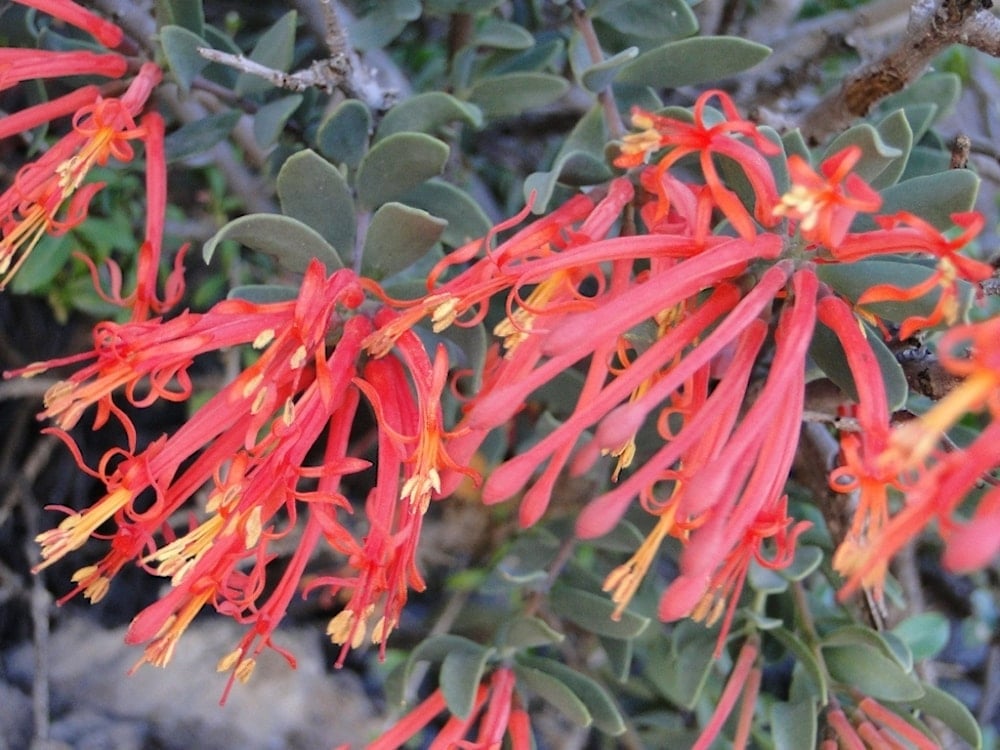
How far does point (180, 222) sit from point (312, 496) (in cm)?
53

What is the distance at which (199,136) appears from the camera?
680mm

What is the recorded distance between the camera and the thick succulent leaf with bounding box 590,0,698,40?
67cm

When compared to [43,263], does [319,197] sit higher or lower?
higher

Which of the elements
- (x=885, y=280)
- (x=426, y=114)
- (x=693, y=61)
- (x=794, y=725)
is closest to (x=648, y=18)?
(x=693, y=61)

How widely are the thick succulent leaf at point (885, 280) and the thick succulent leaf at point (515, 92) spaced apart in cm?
26

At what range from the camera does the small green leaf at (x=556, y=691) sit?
2.22ft

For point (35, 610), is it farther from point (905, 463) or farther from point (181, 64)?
point (905, 463)

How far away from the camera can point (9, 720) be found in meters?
0.90

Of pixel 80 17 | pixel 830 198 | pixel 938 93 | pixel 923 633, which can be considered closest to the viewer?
pixel 830 198

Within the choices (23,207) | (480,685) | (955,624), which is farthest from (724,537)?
(955,624)

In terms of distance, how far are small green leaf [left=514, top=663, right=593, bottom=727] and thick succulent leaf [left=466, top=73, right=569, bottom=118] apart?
43cm

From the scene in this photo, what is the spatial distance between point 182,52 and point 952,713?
71 cm

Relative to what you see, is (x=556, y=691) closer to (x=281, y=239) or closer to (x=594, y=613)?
(x=594, y=613)

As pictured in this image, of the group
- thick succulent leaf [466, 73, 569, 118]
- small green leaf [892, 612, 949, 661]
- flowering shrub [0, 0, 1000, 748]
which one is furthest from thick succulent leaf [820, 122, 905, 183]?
small green leaf [892, 612, 949, 661]
